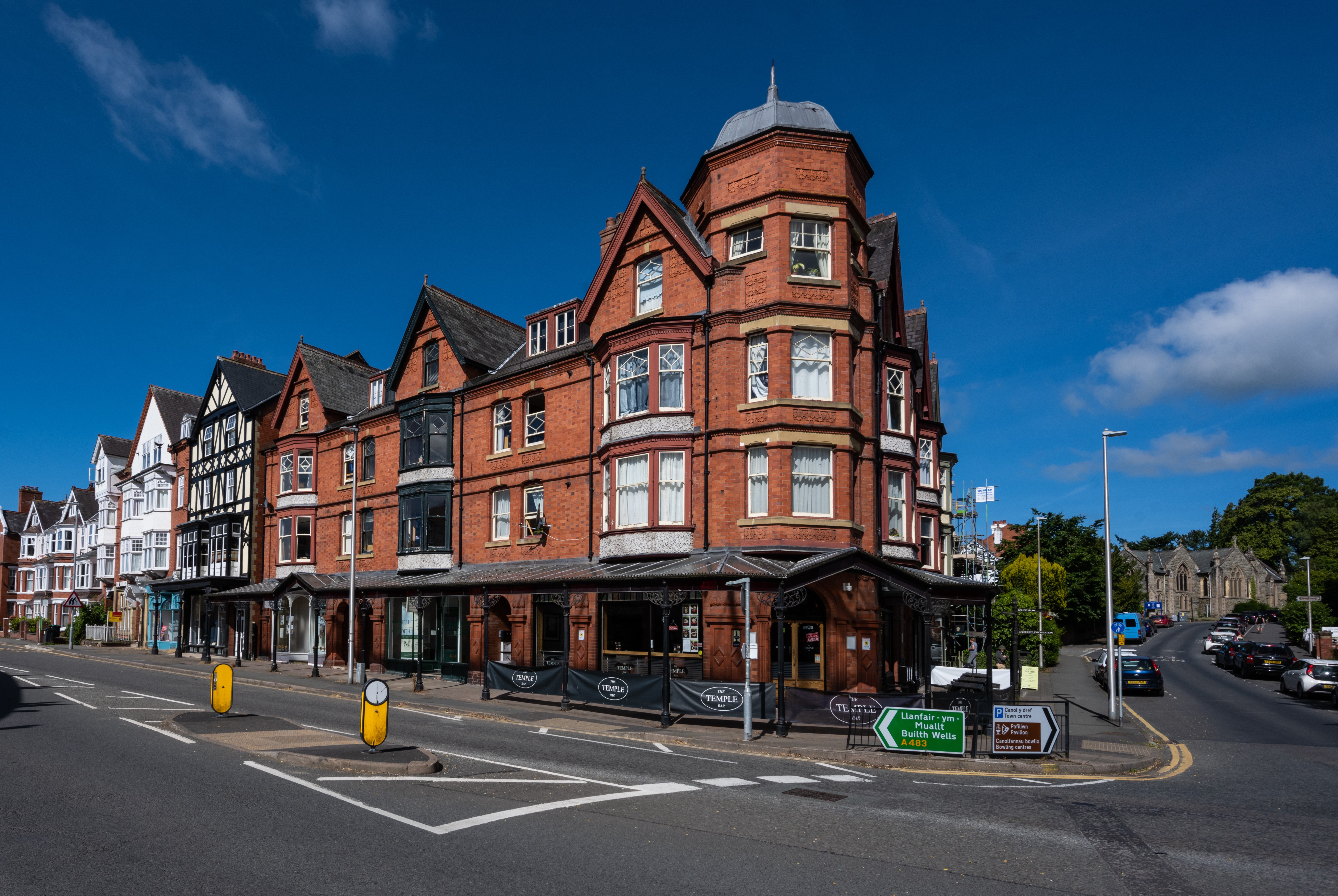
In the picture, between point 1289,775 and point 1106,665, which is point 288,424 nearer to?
point 1106,665

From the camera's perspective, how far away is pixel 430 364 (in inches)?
1455

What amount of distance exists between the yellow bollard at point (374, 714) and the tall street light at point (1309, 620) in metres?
57.9

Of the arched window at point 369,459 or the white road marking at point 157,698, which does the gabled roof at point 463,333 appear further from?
the white road marking at point 157,698

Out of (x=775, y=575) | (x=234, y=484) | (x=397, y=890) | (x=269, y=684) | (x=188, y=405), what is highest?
(x=188, y=405)

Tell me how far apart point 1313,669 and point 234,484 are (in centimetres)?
4796

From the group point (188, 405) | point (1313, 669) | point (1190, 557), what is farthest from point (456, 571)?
point (1190, 557)

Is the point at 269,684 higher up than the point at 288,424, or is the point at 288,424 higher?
the point at 288,424

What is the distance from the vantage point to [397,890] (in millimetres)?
7781

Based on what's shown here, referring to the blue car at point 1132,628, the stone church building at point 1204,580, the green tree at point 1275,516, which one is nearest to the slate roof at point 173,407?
the blue car at point 1132,628

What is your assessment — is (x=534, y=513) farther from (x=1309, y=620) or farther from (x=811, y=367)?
(x=1309, y=620)

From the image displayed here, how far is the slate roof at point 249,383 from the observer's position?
48531 mm

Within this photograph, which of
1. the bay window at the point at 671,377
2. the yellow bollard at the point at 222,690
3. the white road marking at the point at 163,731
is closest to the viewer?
the white road marking at the point at 163,731

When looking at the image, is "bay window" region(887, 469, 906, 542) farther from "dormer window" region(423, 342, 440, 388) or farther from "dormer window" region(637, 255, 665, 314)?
"dormer window" region(423, 342, 440, 388)

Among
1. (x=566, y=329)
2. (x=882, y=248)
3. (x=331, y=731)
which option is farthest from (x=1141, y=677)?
(x=331, y=731)
